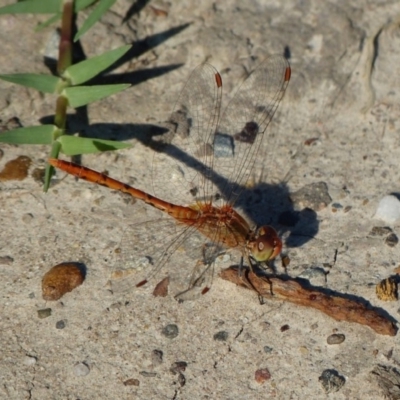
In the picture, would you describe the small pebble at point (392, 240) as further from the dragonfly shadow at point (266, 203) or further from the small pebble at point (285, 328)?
the small pebble at point (285, 328)

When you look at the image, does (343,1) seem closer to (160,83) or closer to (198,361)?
(160,83)

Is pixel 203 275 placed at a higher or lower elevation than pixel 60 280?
higher

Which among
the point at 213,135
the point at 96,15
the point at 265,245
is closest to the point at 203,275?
the point at 265,245

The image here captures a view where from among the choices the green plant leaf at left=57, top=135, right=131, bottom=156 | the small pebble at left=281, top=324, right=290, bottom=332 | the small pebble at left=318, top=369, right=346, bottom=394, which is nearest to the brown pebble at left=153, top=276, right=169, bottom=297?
the small pebble at left=281, top=324, right=290, bottom=332

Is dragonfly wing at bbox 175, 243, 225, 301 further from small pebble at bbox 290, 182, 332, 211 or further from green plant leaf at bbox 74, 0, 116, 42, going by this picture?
green plant leaf at bbox 74, 0, 116, 42

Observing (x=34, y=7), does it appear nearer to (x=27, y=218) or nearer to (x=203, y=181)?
(x=27, y=218)
